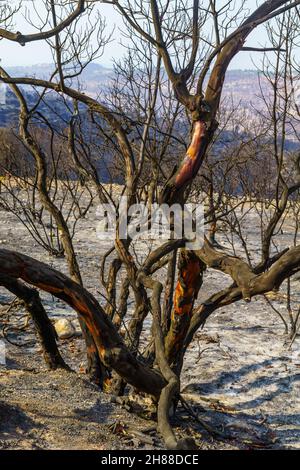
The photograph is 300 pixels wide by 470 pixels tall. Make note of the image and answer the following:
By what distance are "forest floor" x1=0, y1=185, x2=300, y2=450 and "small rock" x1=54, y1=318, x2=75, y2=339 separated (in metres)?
0.07

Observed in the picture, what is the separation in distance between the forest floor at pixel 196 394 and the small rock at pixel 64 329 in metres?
0.07

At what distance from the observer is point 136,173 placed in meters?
4.32

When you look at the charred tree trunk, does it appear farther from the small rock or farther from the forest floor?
the small rock

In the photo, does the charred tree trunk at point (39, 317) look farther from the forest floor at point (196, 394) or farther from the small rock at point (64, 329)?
the small rock at point (64, 329)

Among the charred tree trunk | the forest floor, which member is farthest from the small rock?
the charred tree trunk

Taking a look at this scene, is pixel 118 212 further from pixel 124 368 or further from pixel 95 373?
pixel 124 368

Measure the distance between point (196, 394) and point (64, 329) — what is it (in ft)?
5.51

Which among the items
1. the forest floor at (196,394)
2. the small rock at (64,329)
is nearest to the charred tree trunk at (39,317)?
the forest floor at (196,394)

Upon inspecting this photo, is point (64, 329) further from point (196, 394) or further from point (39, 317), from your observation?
point (39, 317)

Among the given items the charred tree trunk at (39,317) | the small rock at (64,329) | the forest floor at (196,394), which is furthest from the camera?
the small rock at (64,329)

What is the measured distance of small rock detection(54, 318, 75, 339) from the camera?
5594 millimetres

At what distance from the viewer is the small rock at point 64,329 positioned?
559 cm
